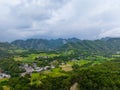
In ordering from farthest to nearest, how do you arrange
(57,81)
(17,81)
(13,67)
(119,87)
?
1. (13,67)
2. (17,81)
3. (57,81)
4. (119,87)

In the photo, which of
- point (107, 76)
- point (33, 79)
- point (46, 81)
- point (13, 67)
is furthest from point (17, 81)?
point (13, 67)

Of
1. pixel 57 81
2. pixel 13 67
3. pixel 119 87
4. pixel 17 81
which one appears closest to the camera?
pixel 119 87

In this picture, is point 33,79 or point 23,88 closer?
point 23,88

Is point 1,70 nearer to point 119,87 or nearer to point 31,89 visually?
point 31,89

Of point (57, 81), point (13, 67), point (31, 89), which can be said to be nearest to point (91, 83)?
point (57, 81)

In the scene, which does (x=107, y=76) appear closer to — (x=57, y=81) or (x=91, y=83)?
(x=91, y=83)

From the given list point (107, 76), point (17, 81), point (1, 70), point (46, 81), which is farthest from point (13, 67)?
point (107, 76)

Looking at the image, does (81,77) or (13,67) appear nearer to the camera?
(81,77)
